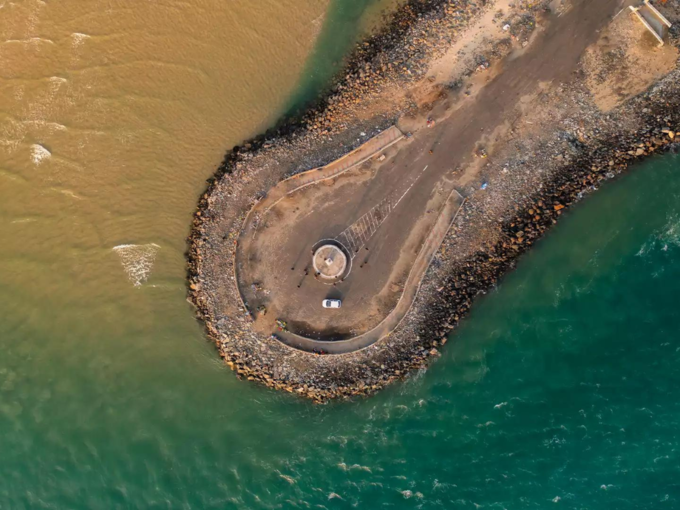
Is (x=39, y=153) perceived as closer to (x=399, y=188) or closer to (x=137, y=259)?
(x=137, y=259)

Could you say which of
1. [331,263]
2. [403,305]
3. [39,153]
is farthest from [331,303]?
[39,153]

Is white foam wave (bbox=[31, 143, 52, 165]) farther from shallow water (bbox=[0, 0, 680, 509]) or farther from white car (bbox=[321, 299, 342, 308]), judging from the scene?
white car (bbox=[321, 299, 342, 308])

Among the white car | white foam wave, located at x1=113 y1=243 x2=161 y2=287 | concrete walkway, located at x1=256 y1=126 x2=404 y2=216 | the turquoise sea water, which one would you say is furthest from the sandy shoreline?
the white car

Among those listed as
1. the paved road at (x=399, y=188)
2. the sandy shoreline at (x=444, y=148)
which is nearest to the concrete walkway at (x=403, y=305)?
the paved road at (x=399, y=188)

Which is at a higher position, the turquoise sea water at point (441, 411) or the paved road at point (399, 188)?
the paved road at point (399, 188)

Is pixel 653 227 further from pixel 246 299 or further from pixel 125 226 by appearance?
pixel 125 226

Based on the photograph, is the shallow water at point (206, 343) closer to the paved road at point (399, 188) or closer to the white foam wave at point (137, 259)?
the white foam wave at point (137, 259)

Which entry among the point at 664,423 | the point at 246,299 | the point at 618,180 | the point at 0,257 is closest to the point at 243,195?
the point at 246,299
